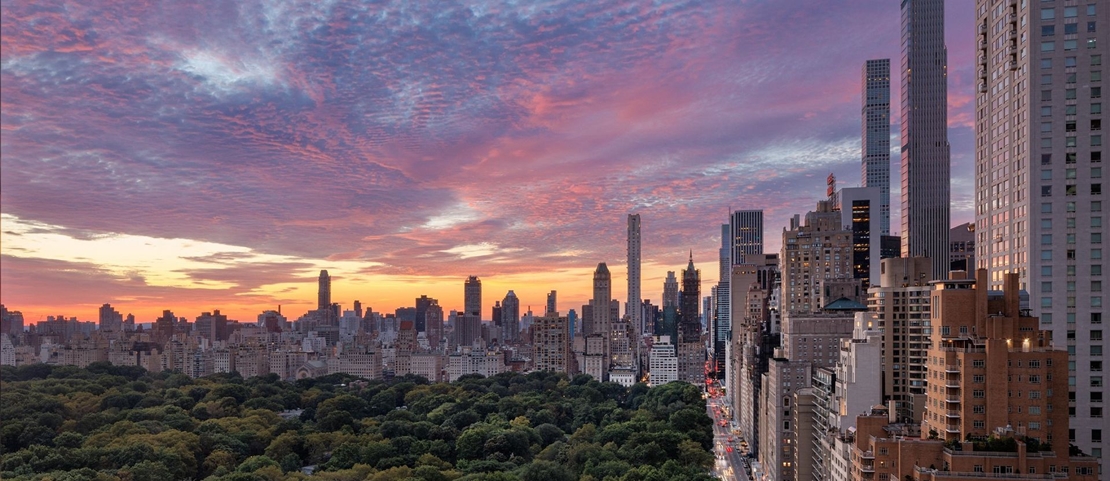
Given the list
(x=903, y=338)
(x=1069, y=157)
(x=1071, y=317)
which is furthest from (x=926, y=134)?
(x=1071, y=317)

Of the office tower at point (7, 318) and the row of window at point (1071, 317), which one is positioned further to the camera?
the row of window at point (1071, 317)

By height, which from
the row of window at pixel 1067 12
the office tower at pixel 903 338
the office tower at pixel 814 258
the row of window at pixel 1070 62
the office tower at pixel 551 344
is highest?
the row of window at pixel 1067 12

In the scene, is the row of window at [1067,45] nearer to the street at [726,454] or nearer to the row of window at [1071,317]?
the row of window at [1071,317]

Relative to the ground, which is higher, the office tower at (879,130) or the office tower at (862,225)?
the office tower at (879,130)

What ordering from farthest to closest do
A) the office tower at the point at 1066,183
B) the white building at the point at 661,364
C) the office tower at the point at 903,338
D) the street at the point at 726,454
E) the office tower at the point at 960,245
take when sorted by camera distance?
the white building at the point at 661,364, the office tower at the point at 960,245, the street at the point at 726,454, the office tower at the point at 903,338, the office tower at the point at 1066,183

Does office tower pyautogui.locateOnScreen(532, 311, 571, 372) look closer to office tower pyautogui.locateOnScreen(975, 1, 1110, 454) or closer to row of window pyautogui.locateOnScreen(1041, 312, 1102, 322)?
office tower pyautogui.locateOnScreen(975, 1, 1110, 454)

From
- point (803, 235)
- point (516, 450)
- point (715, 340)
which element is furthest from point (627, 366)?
point (516, 450)

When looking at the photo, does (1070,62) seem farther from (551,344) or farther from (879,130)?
(551,344)

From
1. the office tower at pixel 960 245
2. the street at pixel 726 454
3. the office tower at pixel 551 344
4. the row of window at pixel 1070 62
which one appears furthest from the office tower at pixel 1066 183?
the office tower at pixel 551 344
